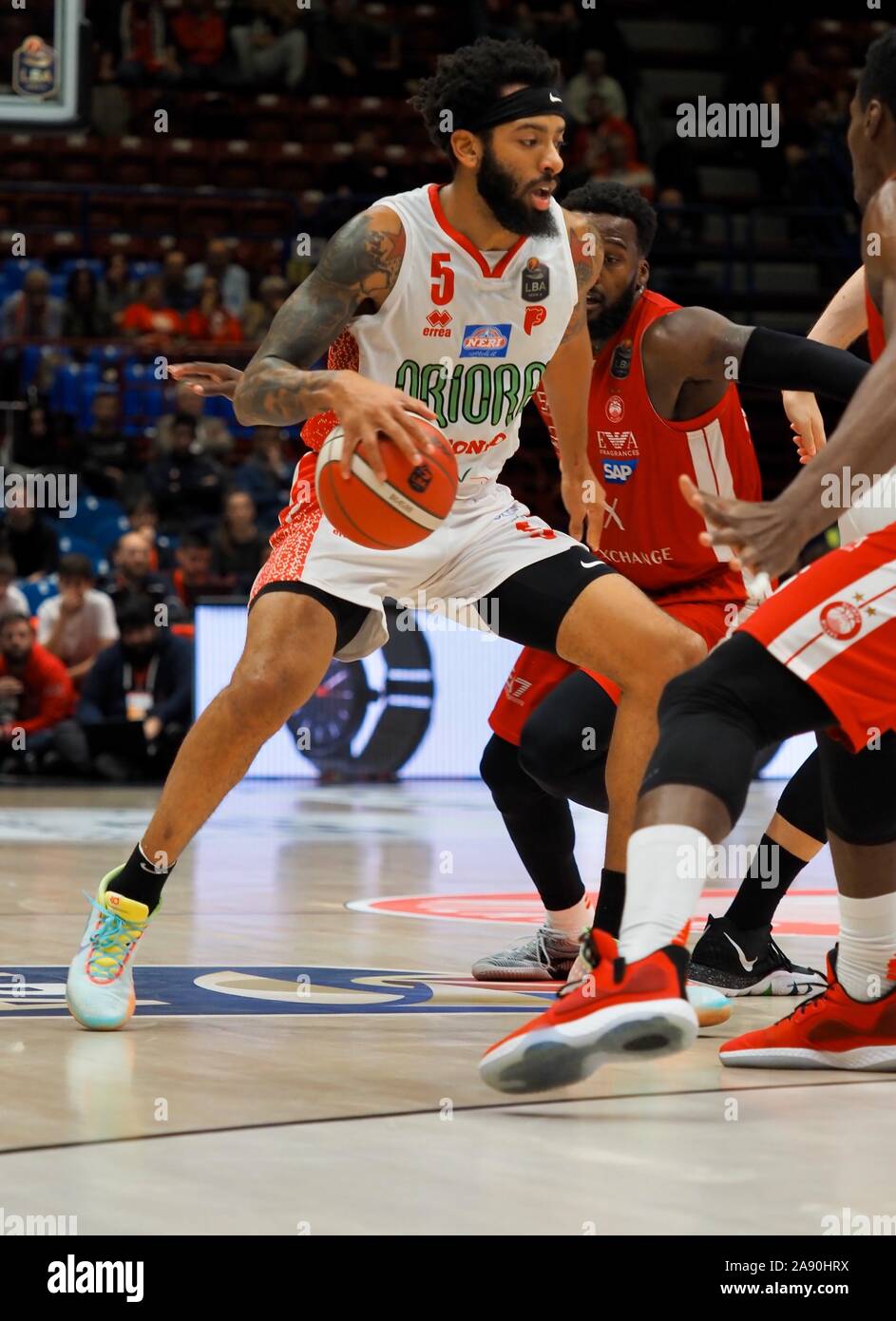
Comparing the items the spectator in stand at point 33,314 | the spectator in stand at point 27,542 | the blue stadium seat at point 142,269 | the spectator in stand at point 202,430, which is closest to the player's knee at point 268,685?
the spectator in stand at point 27,542

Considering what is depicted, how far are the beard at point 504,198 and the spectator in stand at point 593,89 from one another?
14478mm

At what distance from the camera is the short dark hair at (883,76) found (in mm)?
3072

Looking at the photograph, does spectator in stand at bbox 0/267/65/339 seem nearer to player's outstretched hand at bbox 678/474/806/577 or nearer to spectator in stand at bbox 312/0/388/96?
spectator in stand at bbox 312/0/388/96

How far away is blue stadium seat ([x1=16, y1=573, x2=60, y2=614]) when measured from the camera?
12203 millimetres

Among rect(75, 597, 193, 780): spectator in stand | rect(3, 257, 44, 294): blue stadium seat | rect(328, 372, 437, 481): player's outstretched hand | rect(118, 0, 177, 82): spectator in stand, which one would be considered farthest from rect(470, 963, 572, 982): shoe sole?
rect(118, 0, 177, 82): spectator in stand

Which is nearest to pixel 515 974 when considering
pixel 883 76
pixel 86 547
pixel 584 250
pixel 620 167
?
pixel 584 250

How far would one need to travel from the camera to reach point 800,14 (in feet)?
64.4

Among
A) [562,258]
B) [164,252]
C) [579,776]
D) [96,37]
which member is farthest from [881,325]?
[96,37]

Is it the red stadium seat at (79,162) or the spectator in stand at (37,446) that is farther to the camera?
the red stadium seat at (79,162)

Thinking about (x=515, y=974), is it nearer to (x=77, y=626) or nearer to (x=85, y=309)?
(x=77, y=626)

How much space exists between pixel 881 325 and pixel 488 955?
2223 millimetres

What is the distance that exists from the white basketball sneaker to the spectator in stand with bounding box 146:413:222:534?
9.55 meters

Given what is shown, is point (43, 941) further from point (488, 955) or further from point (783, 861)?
point (783, 861)

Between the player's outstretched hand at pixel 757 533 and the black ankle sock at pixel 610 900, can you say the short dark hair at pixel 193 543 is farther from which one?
the player's outstretched hand at pixel 757 533
